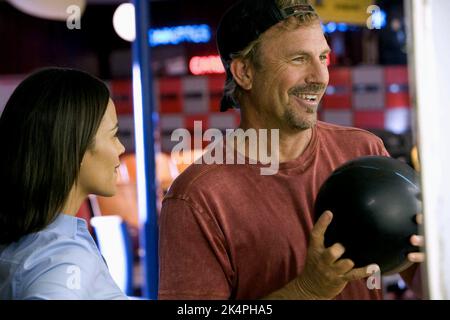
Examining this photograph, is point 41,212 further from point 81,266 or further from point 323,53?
point 323,53

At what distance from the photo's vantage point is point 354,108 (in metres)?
5.70

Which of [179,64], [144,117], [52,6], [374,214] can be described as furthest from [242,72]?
[179,64]

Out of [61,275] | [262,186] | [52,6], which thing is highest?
[52,6]

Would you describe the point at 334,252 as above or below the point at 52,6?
below

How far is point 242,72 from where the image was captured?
171 centimetres

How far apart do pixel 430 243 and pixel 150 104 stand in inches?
62.5

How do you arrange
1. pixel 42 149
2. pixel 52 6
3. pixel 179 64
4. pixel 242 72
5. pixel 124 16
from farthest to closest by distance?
pixel 179 64 < pixel 124 16 < pixel 52 6 < pixel 242 72 < pixel 42 149

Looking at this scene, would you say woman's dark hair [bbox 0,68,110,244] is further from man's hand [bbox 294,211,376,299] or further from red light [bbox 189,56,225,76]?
red light [bbox 189,56,225,76]

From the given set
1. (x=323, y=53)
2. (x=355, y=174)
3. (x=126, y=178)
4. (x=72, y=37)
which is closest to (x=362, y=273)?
(x=355, y=174)

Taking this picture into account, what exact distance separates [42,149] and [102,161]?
0.43 feet

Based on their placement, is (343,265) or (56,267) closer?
(56,267)

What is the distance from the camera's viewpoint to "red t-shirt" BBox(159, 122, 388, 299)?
1.55m

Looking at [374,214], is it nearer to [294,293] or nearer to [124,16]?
[294,293]

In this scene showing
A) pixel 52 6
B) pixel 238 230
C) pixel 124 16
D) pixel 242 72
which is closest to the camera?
pixel 238 230
